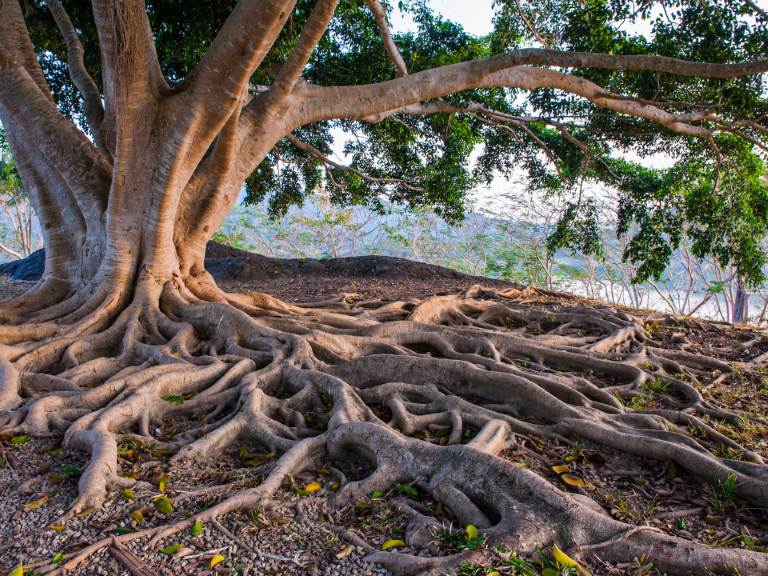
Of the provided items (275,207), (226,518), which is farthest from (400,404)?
(275,207)

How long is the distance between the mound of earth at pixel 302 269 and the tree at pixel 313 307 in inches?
157

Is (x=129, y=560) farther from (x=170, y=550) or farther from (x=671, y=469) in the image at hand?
(x=671, y=469)

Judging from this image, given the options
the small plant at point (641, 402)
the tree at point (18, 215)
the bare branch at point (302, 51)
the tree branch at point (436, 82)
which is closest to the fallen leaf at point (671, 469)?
the small plant at point (641, 402)

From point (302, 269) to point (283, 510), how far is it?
37.0 ft

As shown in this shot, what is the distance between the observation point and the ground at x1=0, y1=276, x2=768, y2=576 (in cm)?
195

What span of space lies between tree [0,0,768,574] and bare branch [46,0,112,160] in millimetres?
33

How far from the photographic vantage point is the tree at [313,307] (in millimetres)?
2596

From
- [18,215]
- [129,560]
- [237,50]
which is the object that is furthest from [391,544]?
[18,215]

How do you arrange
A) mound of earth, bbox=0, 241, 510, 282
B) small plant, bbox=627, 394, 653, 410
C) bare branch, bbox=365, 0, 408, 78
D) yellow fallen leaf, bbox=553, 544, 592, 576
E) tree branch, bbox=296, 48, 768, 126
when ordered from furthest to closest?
mound of earth, bbox=0, 241, 510, 282 → bare branch, bbox=365, 0, 408, 78 → tree branch, bbox=296, 48, 768, 126 → small plant, bbox=627, 394, 653, 410 → yellow fallen leaf, bbox=553, 544, 592, 576

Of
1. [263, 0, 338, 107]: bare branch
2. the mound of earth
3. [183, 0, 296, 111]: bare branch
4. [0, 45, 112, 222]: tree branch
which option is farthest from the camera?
the mound of earth

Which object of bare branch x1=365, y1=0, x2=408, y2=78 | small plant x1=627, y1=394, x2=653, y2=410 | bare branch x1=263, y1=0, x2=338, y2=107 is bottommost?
small plant x1=627, y1=394, x2=653, y2=410

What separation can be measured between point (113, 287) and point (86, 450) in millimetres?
2682

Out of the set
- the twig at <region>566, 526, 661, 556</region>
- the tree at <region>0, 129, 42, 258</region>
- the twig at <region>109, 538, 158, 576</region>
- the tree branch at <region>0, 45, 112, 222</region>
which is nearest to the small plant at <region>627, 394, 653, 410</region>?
the twig at <region>566, 526, 661, 556</region>

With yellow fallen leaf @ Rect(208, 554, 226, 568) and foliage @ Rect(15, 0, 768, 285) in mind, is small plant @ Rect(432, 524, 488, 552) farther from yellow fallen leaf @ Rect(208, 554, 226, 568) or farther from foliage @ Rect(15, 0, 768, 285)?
foliage @ Rect(15, 0, 768, 285)
